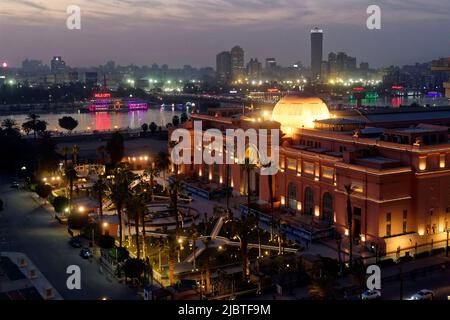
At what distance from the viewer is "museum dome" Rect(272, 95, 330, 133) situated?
91.7ft

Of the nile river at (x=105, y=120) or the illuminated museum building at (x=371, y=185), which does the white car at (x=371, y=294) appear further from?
the nile river at (x=105, y=120)

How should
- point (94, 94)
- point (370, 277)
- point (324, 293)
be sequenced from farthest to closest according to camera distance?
point (94, 94) → point (370, 277) → point (324, 293)

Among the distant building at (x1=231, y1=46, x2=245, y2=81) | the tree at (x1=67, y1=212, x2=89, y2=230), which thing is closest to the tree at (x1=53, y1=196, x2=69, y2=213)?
the tree at (x1=67, y1=212, x2=89, y2=230)

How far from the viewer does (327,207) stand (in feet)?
74.7

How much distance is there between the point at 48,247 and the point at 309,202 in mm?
10380

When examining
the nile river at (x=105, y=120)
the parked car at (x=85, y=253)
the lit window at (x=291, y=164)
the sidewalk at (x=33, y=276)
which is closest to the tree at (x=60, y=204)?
the sidewalk at (x=33, y=276)

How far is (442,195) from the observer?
20.4 meters

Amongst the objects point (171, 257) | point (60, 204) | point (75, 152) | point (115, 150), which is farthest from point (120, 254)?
point (115, 150)

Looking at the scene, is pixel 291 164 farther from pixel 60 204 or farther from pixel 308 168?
pixel 60 204

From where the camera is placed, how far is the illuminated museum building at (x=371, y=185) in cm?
1953
